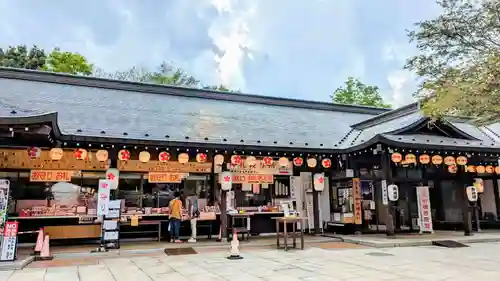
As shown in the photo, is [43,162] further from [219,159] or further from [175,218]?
[219,159]

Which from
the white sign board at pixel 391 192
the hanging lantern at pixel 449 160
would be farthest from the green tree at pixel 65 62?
the hanging lantern at pixel 449 160

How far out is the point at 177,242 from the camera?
1020 centimetres

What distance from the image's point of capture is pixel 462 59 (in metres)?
6.89

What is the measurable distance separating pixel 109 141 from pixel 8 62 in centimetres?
2157

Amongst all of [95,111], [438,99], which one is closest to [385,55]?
[438,99]

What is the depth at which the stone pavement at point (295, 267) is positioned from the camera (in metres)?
6.02

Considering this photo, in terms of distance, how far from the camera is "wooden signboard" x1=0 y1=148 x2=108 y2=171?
9.68m

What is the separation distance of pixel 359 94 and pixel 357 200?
2208 cm

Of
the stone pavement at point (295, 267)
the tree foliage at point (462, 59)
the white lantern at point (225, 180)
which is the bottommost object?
the stone pavement at point (295, 267)

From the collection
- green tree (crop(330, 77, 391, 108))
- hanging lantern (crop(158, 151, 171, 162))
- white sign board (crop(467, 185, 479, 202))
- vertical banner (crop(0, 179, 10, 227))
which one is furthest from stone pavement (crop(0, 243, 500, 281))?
green tree (crop(330, 77, 391, 108))

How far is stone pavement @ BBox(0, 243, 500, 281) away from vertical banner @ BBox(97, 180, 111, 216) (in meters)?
1.48

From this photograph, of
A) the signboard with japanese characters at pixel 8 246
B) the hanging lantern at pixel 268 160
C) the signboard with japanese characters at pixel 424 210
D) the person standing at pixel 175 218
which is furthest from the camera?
the signboard with japanese characters at pixel 424 210

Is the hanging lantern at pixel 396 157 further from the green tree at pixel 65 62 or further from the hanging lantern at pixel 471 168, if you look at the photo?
the green tree at pixel 65 62

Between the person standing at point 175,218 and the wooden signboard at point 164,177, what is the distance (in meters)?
0.95
